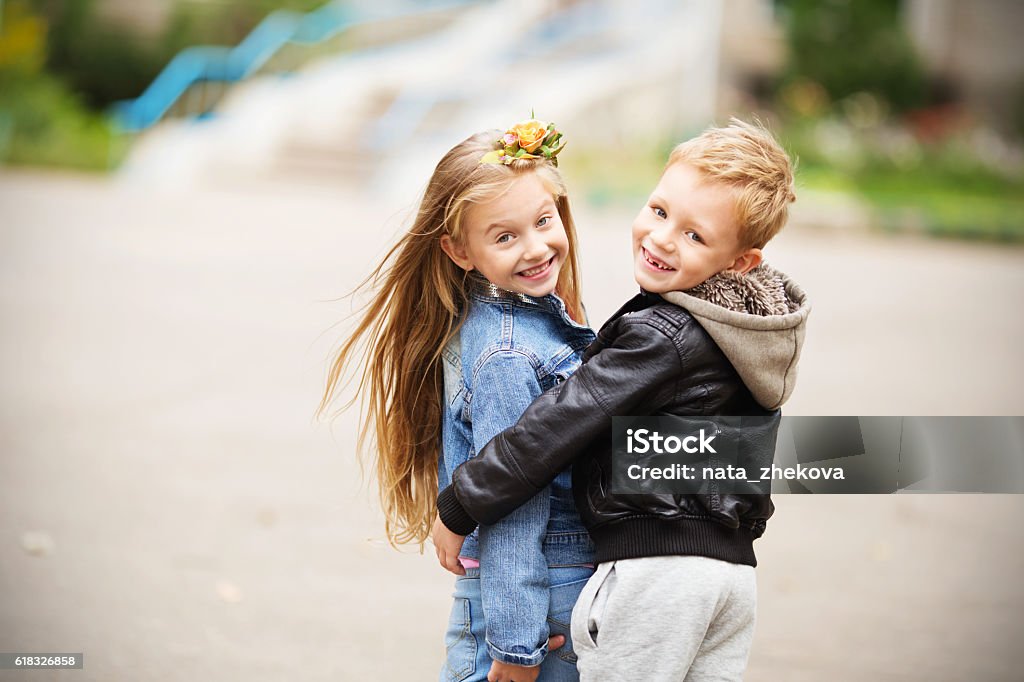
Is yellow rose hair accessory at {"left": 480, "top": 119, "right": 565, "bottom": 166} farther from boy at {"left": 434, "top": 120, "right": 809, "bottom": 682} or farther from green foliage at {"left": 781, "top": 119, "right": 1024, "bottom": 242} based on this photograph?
green foliage at {"left": 781, "top": 119, "right": 1024, "bottom": 242}

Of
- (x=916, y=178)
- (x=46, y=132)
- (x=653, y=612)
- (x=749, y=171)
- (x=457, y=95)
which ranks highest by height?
(x=749, y=171)

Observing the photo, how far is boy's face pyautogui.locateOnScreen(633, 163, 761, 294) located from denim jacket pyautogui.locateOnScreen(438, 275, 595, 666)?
0.84ft

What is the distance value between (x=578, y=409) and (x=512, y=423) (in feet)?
0.63

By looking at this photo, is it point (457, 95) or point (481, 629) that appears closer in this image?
point (481, 629)

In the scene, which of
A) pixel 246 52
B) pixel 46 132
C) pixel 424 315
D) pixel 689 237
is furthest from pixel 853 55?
pixel 689 237

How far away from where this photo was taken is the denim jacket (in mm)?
2221

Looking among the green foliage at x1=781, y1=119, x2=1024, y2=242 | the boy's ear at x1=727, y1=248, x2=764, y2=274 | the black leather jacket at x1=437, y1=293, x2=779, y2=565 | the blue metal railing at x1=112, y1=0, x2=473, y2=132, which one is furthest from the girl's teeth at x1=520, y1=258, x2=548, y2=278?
the blue metal railing at x1=112, y1=0, x2=473, y2=132

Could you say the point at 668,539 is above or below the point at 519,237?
below

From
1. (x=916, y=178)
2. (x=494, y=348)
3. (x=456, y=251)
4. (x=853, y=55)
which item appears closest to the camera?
(x=494, y=348)

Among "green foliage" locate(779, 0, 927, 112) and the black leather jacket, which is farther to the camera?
"green foliage" locate(779, 0, 927, 112)

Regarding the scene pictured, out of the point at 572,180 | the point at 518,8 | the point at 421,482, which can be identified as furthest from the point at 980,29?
the point at 421,482

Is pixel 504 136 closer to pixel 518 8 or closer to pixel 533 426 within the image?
pixel 533 426

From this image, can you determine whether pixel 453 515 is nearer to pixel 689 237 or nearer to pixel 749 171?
pixel 689 237

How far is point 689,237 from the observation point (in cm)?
219
